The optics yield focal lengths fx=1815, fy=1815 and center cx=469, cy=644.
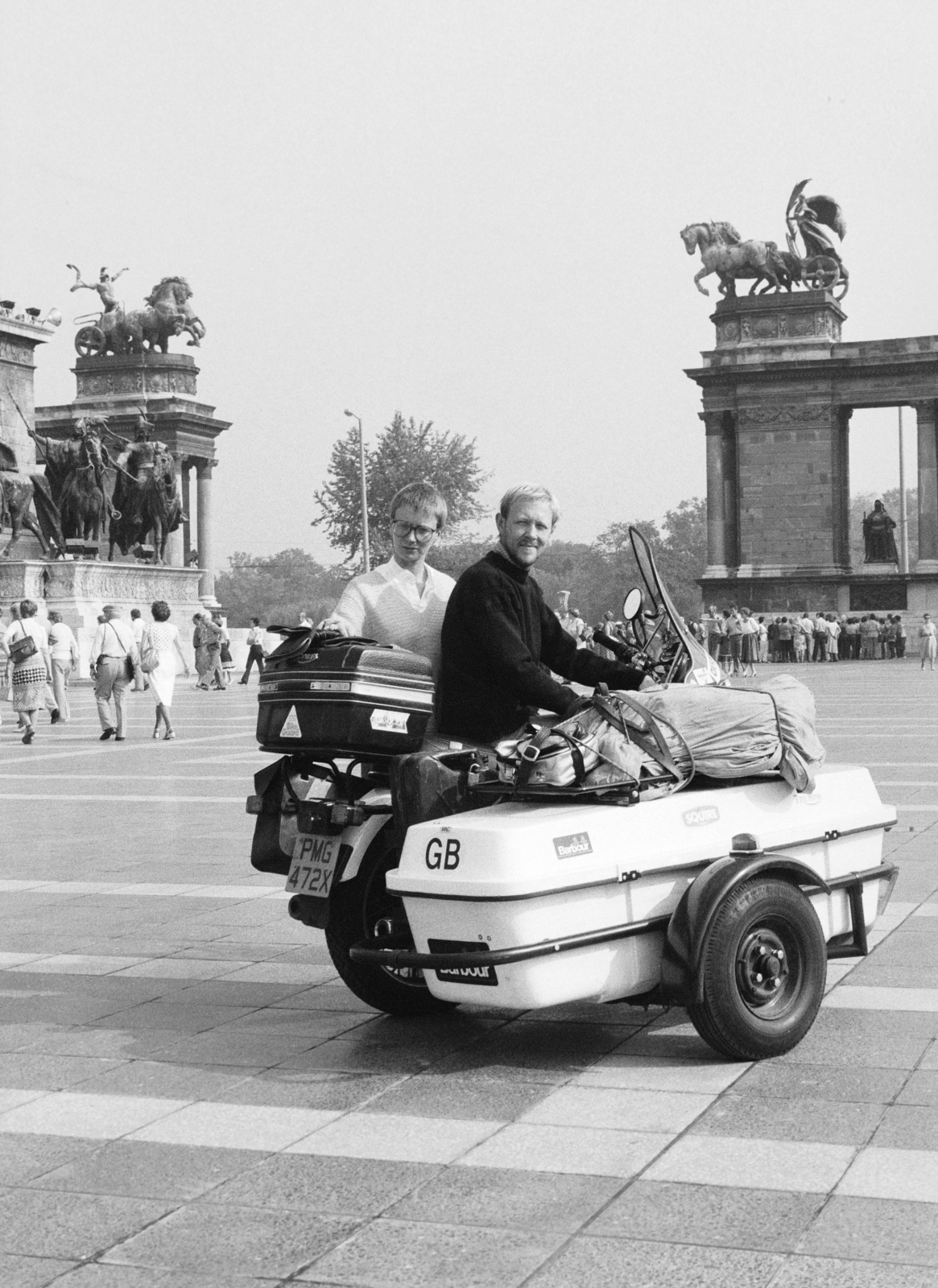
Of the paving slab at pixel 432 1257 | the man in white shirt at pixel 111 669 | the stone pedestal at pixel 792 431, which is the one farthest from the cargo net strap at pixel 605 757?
the stone pedestal at pixel 792 431

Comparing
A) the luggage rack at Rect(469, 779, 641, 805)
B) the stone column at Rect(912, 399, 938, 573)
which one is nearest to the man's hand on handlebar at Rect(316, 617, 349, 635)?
the luggage rack at Rect(469, 779, 641, 805)

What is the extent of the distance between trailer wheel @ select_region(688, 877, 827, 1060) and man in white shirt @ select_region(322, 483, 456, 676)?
5.12 ft

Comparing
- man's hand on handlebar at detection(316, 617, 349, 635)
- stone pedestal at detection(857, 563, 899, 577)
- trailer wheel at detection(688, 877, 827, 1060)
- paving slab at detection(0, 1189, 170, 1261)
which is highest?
stone pedestal at detection(857, 563, 899, 577)

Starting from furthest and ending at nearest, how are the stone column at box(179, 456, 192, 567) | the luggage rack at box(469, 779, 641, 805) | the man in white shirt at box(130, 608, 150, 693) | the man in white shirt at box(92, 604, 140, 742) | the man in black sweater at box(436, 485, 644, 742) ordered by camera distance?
the stone column at box(179, 456, 192, 567) < the man in white shirt at box(130, 608, 150, 693) < the man in white shirt at box(92, 604, 140, 742) < the man in black sweater at box(436, 485, 644, 742) < the luggage rack at box(469, 779, 641, 805)

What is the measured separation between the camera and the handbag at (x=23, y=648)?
22.4 metres

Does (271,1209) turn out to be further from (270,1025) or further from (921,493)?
(921,493)

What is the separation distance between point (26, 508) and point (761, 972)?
41819 millimetres

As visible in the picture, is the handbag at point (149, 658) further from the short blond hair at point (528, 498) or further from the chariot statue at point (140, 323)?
the chariot statue at point (140, 323)

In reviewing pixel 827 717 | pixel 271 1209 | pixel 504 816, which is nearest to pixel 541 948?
pixel 504 816

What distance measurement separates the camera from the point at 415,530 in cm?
672

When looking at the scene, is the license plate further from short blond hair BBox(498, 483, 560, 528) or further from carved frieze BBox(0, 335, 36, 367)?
carved frieze BBox(0, 335, 36, 367)

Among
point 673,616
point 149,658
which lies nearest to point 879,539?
point 149,658

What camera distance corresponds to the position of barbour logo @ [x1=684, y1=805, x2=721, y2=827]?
5.93 m

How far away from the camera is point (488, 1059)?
19.5ft
